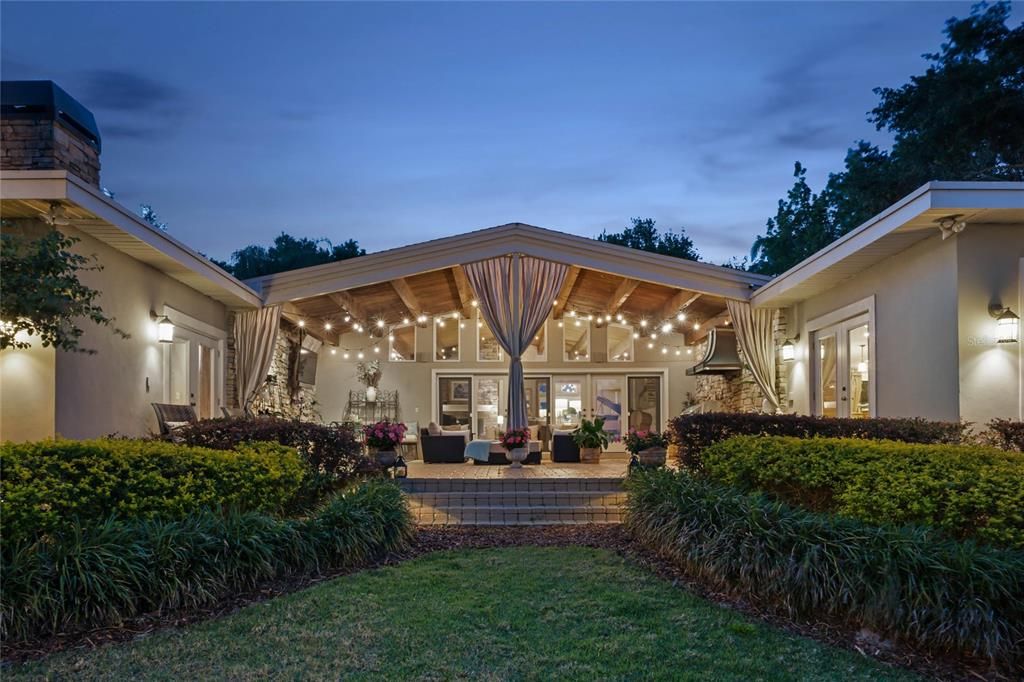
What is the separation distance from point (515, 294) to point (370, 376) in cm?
595

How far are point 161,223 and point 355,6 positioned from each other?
29524 millimetres

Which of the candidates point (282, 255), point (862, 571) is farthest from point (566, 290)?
point (282, 255)

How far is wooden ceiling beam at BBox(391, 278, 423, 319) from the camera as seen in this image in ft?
42.0

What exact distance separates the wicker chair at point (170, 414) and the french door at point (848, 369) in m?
8.27

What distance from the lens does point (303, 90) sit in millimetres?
10844

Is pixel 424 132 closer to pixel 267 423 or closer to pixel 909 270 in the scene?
pixel 267 423

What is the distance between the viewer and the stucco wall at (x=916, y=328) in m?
7.03

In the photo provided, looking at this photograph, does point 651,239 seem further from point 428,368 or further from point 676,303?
point 676,303

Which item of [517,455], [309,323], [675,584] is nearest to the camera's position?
[675,584]

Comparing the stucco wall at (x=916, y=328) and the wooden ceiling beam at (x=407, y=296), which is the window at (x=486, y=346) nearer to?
the wooden ceiling beam at (x=407, y=296)

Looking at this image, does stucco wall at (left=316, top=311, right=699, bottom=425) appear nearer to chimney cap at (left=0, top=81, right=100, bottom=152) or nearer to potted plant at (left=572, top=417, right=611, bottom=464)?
potted plant at (left=572, top=417, right=611, bottom=464)

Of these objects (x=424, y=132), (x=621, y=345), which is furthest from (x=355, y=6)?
(x=621, y=345)

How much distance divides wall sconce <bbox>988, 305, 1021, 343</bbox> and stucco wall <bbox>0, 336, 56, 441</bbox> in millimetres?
8727

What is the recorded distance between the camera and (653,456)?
379 inches
